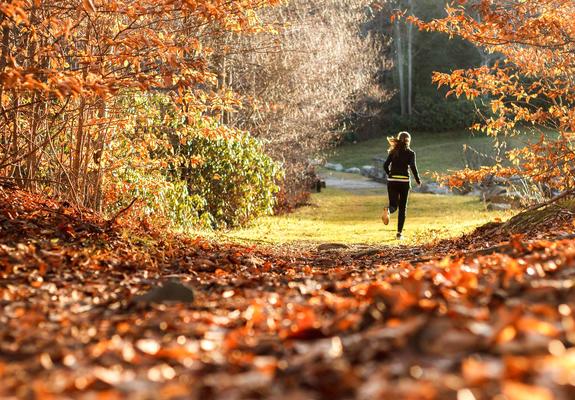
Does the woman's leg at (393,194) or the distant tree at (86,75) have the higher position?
the distant tree at (86,75)

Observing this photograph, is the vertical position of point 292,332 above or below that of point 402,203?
above

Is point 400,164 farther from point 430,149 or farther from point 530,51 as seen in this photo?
point 430,149

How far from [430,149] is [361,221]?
71.2ft

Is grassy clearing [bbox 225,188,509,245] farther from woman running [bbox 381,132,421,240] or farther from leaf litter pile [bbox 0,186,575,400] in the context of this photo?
leaf litter pile [bbox 0,186,575,400]

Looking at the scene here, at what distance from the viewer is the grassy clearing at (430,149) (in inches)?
1312

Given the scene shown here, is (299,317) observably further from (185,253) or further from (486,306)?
(185,253)

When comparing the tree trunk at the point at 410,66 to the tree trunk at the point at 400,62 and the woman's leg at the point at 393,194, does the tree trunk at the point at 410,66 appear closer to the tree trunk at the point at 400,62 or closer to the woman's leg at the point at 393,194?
the tree trunk at the point at 400,62

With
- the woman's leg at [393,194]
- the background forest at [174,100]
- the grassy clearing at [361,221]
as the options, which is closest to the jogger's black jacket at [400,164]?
the woman's leg at [393,194]

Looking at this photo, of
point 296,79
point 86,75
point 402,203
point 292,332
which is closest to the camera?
point 292,332

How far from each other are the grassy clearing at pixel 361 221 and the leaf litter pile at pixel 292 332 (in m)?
6.53

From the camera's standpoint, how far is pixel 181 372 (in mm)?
2836

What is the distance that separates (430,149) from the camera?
37.3 metres

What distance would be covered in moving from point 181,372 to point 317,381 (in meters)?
0.57

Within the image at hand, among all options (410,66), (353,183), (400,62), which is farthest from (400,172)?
(400,62)
